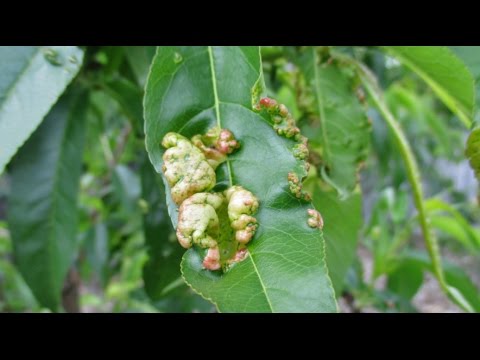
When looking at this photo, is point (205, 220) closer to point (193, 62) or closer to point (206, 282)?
point (206, 282)

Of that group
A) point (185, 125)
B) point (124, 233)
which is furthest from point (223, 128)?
point (124, 233)

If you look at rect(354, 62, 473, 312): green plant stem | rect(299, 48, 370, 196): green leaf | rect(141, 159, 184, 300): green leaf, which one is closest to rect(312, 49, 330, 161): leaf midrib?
rect(299, 48, 370, 196): green leaf

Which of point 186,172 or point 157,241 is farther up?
point 186,172

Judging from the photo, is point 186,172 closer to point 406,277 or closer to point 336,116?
point 336,116

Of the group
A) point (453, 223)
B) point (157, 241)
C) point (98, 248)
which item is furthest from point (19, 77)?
point (453, 223)

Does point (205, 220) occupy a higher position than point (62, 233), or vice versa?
point (205, 220)
